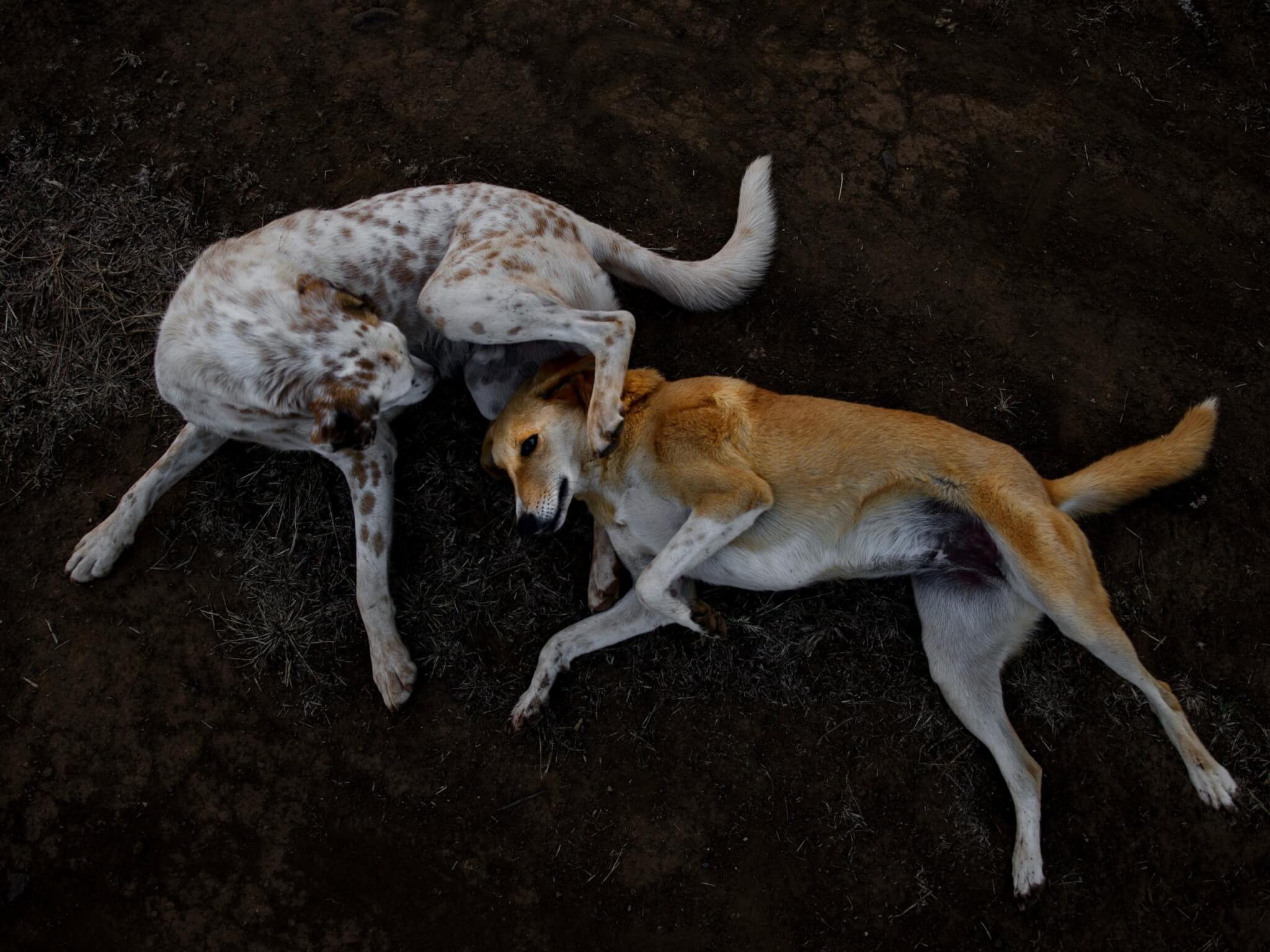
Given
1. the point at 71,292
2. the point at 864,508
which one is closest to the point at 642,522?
the point at 864,508

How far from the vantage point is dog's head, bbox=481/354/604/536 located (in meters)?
3.49

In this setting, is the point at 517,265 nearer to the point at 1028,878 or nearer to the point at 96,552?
the point at 96,552

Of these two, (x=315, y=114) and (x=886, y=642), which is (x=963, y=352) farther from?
(x=315, y=114)

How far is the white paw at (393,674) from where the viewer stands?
3928 millimetres

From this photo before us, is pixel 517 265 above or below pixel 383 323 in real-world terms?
above

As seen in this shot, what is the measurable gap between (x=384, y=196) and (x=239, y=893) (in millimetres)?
3384

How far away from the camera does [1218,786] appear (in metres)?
3.46

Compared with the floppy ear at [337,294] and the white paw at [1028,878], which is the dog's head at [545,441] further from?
the white paw at [1028,878]

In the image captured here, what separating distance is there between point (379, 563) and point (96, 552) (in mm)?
1482

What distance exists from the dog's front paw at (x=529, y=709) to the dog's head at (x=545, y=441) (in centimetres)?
90

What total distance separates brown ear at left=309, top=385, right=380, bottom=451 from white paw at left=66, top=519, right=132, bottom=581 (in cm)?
153

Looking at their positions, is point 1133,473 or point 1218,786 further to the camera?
point 1133,473

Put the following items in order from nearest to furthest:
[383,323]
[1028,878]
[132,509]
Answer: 1. [383,323]
2. [1028,878]
3. [132,509]

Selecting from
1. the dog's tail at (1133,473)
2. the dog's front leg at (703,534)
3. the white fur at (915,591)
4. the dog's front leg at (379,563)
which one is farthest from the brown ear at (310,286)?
the dog's tail at (1133,473)
